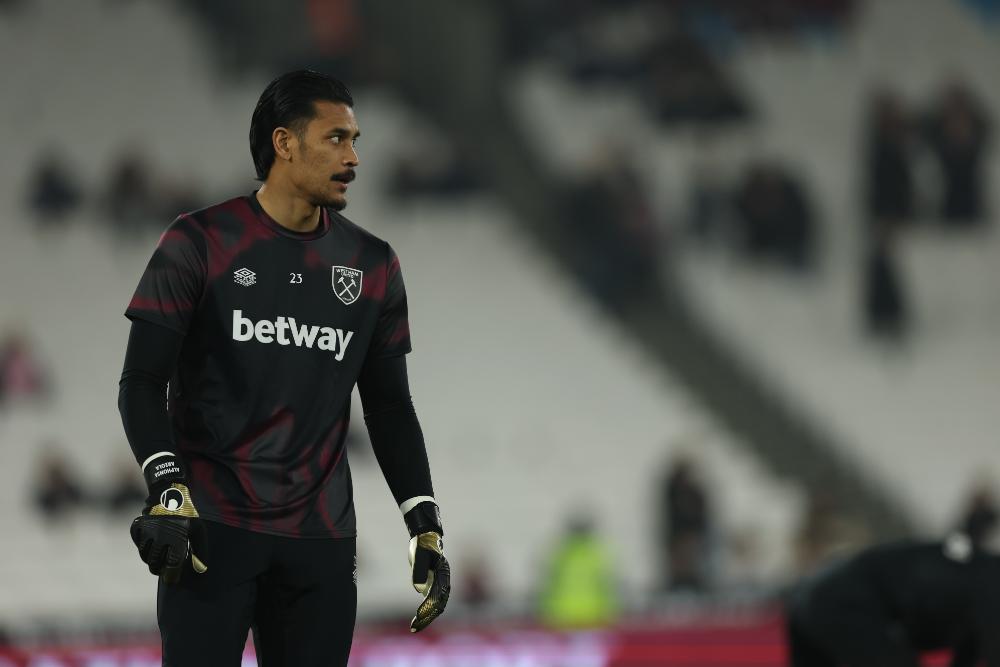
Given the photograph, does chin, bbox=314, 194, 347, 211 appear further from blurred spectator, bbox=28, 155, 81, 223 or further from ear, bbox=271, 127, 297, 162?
blurred spectator, bbox=28, 155, 81, 223

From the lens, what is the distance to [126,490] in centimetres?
1434

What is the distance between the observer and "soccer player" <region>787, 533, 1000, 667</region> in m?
5.71

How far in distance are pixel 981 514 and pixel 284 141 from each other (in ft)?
36.3

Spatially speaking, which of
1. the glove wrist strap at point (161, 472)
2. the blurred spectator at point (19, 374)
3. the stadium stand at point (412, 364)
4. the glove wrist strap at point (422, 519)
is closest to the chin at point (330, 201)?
the glove wrist strap at point (161, 472)

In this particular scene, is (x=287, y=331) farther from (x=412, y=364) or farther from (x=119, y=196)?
(x=119, y=196)

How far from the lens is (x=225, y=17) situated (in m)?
18.7

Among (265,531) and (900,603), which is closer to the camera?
(265,531)

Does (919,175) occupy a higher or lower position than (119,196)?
lower

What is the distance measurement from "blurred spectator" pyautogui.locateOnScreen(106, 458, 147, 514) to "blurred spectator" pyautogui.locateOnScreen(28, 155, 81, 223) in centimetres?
361

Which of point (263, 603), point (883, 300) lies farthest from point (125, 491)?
point (263, 603)

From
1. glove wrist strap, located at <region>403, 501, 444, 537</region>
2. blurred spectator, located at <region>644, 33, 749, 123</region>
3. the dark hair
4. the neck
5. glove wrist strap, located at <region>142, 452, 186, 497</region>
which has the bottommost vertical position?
glove wrist strap, located at <region>403, 501, 444, 537</region>

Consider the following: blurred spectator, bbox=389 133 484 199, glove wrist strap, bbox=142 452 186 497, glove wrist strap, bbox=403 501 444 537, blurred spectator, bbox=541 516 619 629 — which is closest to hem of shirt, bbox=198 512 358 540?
glove wrist strap, bbox=142 452 186 497

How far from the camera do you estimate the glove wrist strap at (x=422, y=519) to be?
3.88 meters

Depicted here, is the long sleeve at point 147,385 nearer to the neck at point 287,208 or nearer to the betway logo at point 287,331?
the betway logo at point 287,331
